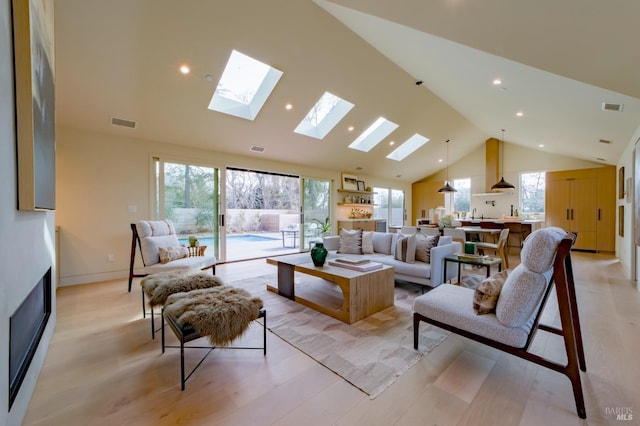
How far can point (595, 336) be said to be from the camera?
2447 mm

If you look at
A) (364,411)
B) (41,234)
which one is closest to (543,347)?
(364,411)

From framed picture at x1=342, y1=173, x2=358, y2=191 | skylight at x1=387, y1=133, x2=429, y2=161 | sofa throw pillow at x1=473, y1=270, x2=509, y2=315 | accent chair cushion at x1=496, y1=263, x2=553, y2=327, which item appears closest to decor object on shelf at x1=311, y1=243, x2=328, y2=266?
sofa throw pillow at x1=473, y1=270, x2=509, y2=315

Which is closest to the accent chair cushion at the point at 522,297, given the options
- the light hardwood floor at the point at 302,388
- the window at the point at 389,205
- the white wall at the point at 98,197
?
the light hardwood floor at the point at 302,388

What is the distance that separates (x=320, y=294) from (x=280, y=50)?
11.2ft

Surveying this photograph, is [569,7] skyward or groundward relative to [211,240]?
skyward

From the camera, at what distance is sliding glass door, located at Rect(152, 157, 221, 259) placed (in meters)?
4.92

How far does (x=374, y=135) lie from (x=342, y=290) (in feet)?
17.4

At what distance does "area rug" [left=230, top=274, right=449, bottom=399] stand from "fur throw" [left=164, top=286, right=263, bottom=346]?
2.08 feet

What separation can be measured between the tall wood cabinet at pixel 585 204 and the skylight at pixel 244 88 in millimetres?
8428

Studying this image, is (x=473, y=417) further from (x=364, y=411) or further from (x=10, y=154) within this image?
(x=10, y=154)

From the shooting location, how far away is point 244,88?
15.7 feet

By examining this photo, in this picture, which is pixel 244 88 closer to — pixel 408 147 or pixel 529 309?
pixel 529 309

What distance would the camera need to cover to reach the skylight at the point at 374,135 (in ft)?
22.1

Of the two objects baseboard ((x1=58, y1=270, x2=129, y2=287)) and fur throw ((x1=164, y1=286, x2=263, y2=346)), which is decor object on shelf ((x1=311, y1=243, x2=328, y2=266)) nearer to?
fur throw ((x1=164, y1=286, x2=263, y2=346))
